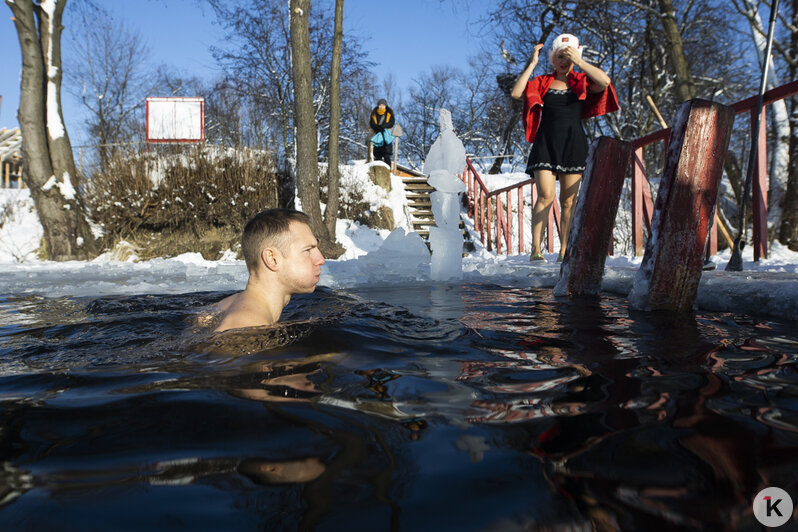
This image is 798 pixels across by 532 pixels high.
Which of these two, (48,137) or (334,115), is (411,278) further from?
(48,137)

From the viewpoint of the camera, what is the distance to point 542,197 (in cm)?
521

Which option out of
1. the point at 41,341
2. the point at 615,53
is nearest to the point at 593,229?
the point at 41,341

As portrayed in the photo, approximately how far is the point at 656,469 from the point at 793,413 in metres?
0.49

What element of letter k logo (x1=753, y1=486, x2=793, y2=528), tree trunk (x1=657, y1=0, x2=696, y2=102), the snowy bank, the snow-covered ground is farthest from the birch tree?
letter k logo (x1=753, y1=486, x2=793, y2=528)

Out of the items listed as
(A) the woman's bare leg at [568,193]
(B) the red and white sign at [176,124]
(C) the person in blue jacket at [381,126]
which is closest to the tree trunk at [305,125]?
(B) the red and white sign at [176,124]

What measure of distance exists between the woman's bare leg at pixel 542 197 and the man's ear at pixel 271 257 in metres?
3.20

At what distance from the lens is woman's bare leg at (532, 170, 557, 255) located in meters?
5.15

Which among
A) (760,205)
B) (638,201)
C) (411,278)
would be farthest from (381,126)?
(760,205)

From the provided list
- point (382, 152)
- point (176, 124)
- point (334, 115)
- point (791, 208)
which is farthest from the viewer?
point (382, 152)

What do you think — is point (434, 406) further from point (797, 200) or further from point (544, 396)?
point (797, 200)

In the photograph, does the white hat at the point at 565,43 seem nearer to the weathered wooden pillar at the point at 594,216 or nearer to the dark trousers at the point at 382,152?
the weathered wooden pillar at the point at 594,216

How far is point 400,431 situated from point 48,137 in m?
10.5

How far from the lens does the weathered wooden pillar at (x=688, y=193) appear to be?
8.54 feet

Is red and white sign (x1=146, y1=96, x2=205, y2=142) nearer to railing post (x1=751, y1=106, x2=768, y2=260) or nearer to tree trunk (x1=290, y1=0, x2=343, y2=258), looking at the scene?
tree trunk (x1=290, y1=0, x2=343, y2=258)
